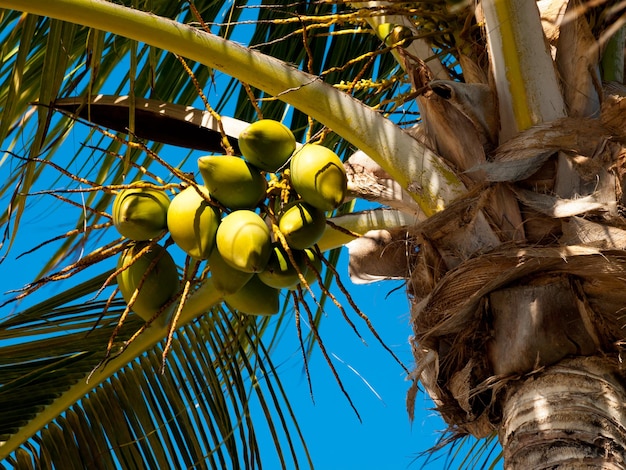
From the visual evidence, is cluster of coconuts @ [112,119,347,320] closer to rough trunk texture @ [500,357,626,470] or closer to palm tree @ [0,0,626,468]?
palm tree @ [0,0,626,468]

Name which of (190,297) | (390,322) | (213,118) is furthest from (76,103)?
(390,322)

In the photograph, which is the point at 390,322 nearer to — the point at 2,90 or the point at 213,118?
the point at 213,118

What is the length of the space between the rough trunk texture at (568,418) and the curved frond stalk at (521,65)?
0.53 metres

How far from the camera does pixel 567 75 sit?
1973 millimetres

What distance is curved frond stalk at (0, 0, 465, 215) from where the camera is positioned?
68.3 inches

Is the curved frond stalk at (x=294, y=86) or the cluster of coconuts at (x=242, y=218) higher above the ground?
the curved frond stalk at (x=294, y=86)

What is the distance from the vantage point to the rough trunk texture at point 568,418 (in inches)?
61.6

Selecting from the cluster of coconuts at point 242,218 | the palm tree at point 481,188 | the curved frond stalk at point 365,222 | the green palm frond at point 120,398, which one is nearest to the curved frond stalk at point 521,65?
the palm tree at point 481,188

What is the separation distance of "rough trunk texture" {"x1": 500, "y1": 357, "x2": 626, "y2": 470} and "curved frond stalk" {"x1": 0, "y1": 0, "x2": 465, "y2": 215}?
16.9 inches

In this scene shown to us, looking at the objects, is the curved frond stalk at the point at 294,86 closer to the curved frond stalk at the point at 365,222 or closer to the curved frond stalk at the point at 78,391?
the curved frond stalk at the point at 365,222

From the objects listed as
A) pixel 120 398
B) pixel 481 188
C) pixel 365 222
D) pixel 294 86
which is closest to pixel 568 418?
pixel 481 188

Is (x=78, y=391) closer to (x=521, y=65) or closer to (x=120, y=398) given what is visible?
(x=120, y=398)

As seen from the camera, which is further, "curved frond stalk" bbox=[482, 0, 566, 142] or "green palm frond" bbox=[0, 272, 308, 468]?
"green palm frond" bbox=[0, 272, 308, 468]

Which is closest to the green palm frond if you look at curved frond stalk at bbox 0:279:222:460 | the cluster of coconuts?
curved frond stalk at bbox 0:279:222:460
